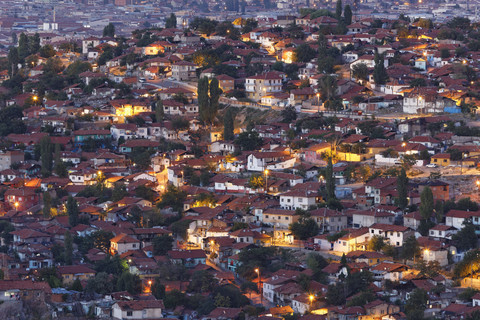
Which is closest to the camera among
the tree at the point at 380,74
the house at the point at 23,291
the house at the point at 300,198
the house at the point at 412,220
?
the house at the point at 23,291

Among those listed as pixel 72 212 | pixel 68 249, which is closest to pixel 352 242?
pixel 68 249

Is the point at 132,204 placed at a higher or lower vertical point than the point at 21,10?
higher

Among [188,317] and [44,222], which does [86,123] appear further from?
Result: [188,317]

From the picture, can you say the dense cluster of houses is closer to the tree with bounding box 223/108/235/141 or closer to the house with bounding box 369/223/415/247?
the house with bounding box 369/223/415/247

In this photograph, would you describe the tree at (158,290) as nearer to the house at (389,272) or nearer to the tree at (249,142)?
the house at (389,272)

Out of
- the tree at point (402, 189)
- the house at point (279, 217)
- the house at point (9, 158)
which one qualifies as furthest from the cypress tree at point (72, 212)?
the tree at point (402, 189)

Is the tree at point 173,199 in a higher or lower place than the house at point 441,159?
lower

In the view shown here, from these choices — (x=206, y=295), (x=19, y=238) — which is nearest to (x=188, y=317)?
(x=206, y=295)
